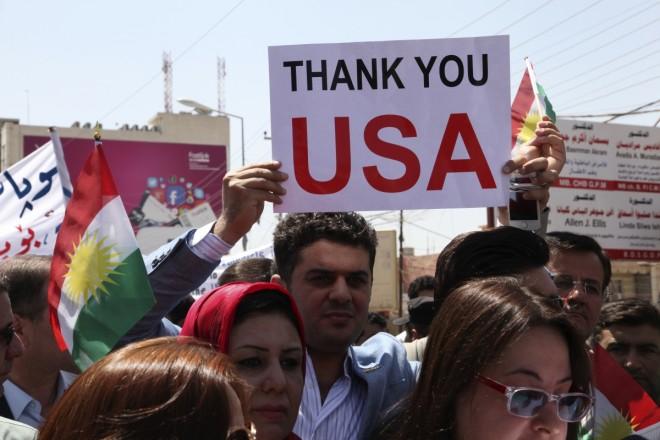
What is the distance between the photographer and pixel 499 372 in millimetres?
2395

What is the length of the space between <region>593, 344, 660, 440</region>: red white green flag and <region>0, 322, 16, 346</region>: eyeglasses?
80.1 inches

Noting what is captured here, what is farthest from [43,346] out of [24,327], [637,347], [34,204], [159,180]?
[159,180]

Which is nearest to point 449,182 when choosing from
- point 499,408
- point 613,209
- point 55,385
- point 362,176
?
point 362,176

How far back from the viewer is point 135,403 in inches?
68.3

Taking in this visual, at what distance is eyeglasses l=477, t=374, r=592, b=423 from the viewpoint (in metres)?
2.33

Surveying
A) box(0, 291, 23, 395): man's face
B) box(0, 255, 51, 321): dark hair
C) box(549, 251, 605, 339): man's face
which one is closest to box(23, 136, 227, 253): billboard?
box(0, 255, 51, 321): dark hair

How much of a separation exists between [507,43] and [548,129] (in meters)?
0.32

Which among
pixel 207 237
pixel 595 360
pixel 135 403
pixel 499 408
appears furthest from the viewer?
pixel 595 360

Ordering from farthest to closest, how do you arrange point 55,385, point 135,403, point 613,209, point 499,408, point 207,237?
point 613,209
point 55,385
point 207,237
point 499,408
point 135,403

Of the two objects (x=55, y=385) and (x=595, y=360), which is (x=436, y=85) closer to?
(x=595, y=360)

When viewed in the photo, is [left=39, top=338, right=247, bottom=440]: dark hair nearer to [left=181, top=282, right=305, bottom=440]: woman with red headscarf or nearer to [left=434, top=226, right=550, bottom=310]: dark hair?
[left=181, top=282, right=305, bottom=440]: woman with red headscarf

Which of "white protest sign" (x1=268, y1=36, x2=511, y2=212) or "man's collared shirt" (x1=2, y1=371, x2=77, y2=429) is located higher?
"white protest sign" (x1=268, y1=36, x2=511, y2=212)

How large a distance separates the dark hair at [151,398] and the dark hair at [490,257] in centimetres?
115

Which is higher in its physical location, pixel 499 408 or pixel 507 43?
pixel 507 43
